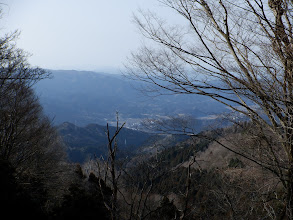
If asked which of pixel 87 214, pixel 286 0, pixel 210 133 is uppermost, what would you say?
pixel 286 0

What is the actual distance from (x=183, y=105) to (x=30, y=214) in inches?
6290

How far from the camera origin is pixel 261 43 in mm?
3436

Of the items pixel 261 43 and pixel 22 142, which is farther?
pixel 22 142

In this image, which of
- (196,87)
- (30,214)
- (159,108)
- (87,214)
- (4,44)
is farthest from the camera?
(159,108)

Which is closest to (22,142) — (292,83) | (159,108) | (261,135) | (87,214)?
(87,214)

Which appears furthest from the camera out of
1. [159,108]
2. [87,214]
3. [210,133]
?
[159,108]

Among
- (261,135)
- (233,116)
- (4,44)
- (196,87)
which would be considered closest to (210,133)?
(233,116)

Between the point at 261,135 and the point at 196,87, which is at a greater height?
the point at 196,87

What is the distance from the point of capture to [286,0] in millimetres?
3045

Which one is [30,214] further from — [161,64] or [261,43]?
[261,43]

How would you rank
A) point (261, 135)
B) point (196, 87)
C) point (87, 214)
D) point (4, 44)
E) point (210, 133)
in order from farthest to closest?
point (87, 214) → point (4, 44) → point (210, 133) → point (261, 135) → point (196, 87)

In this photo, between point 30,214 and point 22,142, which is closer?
point 30,214

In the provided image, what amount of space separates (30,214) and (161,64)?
547 cm

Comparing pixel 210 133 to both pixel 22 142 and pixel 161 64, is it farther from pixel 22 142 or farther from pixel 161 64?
pixel 22 142
